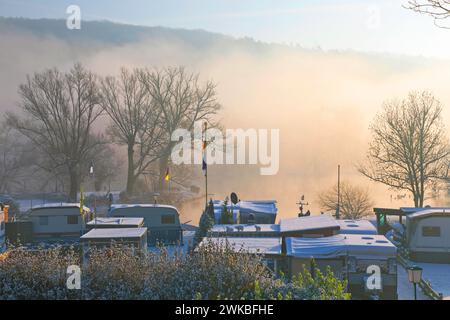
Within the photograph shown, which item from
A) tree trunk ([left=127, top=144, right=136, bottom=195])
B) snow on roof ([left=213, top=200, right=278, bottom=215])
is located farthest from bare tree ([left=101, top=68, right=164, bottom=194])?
snow on roof ([left=213, top=200, right=278, bottom=215])

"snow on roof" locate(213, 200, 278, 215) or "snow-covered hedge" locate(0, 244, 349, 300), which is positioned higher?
"snow-covered hedge" locate(0, 244, 349, 300)

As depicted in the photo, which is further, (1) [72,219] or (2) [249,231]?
(1) [72,219]

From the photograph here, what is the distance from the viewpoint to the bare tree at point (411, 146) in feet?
153

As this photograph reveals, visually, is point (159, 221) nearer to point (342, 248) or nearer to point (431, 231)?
point (431, 231)

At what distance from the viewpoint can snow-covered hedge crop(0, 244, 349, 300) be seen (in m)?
8.91

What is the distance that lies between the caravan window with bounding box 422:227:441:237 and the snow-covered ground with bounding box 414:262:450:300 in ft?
4.67

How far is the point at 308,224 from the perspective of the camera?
2305 centimetres

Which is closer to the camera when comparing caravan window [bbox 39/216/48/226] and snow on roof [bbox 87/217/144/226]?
snow on roof [bbox 87/217/144/226]

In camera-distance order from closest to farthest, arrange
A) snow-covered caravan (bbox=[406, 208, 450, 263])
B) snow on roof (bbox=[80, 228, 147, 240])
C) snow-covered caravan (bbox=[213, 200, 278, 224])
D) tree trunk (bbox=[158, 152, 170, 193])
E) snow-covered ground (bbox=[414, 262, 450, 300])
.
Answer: snow-covered ground (bbox=[414, 262, 450, 300]) → snow on roof (bbox=[80, 228, 147, 240]) → snow-covered caravan (bbox=[406, 208, 450, 263]) → snow-covered caravan (bbox=[213, 200, 278, 224]) → tree trunk (bbox=[158, 152, 170, 193])

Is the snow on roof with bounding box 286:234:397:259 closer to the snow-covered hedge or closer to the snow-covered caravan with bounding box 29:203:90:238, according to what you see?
the snow-covered hedge

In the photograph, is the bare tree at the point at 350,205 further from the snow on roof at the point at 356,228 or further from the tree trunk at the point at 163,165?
the snow on roof at the point at 356,228

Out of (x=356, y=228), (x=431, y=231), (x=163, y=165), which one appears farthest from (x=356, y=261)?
(x=163, y=165)

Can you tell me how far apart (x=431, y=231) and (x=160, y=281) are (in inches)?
814
